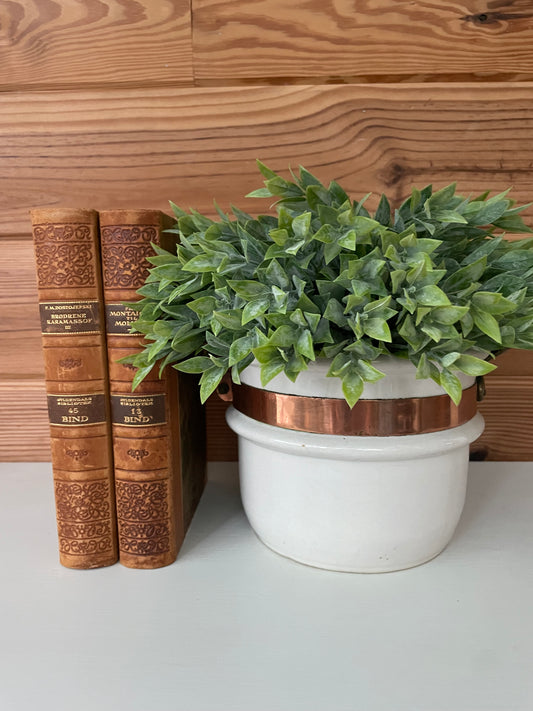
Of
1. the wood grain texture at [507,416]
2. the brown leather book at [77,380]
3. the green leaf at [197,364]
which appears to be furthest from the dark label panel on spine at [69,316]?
the wood grain texture at [507,416]

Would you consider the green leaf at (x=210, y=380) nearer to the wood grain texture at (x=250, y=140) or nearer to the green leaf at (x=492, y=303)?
the green leaf at (x=492, y=303)

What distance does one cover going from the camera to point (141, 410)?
497 millimetres

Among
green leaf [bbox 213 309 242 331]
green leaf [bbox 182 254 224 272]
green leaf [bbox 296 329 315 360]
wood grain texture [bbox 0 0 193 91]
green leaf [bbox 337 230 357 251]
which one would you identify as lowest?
green leaf [bbox 296 329 315 360]

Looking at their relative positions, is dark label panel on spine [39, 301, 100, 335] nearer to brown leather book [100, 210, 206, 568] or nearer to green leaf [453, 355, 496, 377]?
brown leather book [100, 210, 206, 568]

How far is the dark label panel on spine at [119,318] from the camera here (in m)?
0.49

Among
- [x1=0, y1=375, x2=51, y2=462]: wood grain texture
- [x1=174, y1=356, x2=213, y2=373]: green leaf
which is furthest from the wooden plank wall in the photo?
[x1=174, y1=356, x2=213, y2=373]: green leaf

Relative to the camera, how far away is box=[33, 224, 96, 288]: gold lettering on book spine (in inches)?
18.7

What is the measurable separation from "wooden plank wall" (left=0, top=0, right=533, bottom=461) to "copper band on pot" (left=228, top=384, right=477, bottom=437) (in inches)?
15.6

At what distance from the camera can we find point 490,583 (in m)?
0.48

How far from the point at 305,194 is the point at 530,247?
0.23 m

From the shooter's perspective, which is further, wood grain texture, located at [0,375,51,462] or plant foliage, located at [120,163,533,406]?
wood grain texture, located at [0,375,51,462]

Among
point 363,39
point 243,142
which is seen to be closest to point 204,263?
point 243,142

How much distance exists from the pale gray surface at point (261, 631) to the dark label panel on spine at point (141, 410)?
0.15m

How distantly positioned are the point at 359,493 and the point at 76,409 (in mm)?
287
